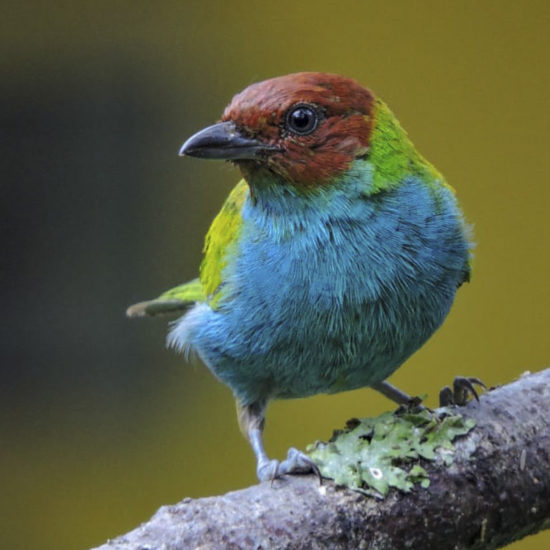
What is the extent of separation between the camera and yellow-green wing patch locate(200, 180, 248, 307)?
120 inches

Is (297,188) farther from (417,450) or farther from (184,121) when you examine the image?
(184,121)

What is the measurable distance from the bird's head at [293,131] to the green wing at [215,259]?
0.95 feet

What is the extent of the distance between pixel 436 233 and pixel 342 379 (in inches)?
18.2

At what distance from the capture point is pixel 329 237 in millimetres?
2789

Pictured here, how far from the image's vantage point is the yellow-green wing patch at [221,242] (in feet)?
9.99

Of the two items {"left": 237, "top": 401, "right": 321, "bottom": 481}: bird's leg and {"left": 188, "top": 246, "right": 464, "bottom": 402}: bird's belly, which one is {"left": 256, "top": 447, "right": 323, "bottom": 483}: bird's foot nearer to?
{"left": 237, "top": 401, "right": 321, "bottom": 481}: bird's leg

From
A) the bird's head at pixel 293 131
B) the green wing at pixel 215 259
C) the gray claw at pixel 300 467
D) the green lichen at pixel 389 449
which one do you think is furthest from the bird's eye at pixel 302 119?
the gray claw at pixel 300 467

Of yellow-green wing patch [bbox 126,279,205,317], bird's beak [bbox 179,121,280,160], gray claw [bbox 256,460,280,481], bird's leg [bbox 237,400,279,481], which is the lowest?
gray claw [bbox 256,460,280,481]

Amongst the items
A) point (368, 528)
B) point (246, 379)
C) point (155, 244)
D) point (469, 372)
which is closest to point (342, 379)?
point (246, 379)

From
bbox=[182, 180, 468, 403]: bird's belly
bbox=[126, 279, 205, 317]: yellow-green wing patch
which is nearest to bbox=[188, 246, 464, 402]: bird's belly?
bbox=[182, 180, 468, 403]: bird's belly

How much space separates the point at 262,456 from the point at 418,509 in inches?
27.6

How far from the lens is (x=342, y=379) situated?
9.46 feet

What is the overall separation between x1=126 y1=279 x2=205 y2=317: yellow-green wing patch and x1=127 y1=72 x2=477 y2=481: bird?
0.57m

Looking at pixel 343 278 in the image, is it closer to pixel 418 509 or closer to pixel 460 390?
pixel 460 390
